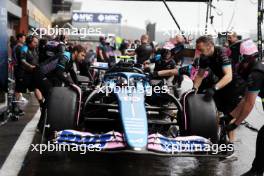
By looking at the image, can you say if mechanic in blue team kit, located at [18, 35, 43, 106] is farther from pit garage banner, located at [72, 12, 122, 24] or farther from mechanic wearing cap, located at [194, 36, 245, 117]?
pit garage banner, located at [72, 12, 122, 24]

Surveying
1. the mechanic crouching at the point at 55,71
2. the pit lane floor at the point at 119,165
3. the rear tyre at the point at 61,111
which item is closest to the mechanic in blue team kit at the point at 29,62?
the mechanic crouching at the point at 55,71

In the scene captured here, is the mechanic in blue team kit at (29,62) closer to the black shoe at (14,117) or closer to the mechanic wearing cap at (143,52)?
the black shoe at (14,117)

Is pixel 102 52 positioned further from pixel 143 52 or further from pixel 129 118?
pixel 129 118

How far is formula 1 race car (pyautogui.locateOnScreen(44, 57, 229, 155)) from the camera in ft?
16.4

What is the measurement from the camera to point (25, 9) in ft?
80.2

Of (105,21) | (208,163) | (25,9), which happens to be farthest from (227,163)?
(105,21)

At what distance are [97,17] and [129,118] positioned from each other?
41319mm

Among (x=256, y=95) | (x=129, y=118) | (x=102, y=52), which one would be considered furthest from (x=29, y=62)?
(x=102, y=52)

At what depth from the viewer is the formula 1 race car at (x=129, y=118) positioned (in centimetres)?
499

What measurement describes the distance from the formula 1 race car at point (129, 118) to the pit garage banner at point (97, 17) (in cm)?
3723

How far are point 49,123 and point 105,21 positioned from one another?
41.6 m

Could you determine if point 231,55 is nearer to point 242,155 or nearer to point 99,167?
point 242,155

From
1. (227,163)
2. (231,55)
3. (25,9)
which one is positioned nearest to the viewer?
(227,163)

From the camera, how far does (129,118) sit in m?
5.29
